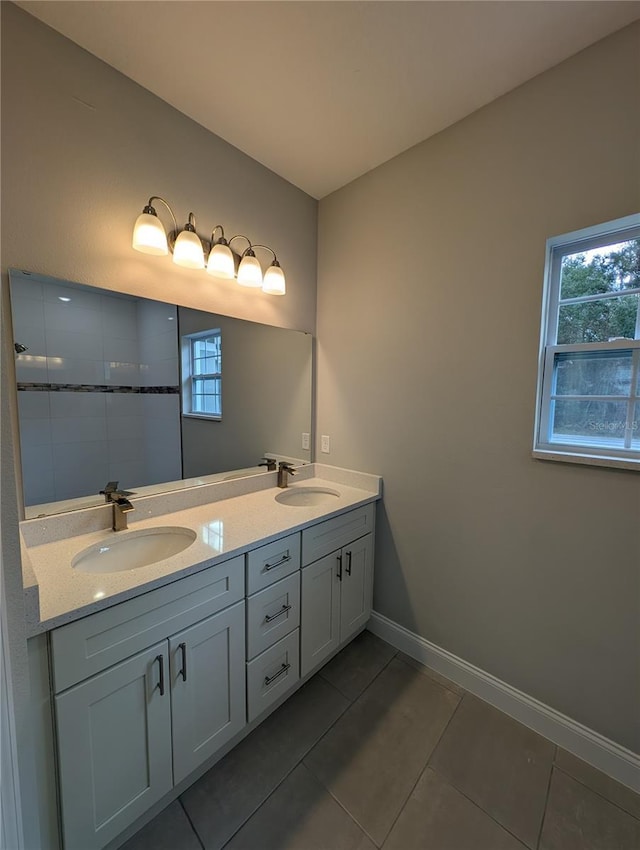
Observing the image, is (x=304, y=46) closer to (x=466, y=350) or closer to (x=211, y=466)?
(x=466, y=350)

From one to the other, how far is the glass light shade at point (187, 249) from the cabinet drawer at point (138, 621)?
1244 millimetres

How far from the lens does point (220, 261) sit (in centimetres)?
162

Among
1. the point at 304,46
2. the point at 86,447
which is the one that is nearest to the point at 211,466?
the point at 86,447

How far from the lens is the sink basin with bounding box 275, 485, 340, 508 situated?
6.61 feet

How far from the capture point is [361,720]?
152 centimetres

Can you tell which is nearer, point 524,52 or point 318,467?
point 524,52

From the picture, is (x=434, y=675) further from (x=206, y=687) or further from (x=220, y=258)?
(x=220, y=258)

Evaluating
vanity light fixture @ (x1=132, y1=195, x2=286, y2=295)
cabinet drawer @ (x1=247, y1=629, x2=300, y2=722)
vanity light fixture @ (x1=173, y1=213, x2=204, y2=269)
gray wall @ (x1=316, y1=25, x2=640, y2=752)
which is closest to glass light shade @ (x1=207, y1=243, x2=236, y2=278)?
vanity light fixture @ (x1=132, y1=195, x2=286, y2=295)

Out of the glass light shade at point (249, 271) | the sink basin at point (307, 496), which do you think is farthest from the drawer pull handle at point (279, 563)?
the glass light shade at point (249, 271)

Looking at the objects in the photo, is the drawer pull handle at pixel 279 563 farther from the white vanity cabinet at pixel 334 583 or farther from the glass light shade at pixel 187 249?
the glass light shade at pixel 187 249

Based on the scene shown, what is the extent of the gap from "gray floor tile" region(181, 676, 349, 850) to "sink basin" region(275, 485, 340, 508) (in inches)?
35.7

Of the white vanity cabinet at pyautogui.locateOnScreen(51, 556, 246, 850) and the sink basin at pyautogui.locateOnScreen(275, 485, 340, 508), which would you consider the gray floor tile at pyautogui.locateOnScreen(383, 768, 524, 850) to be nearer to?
the white vanity cabinet at pyautogui.locateOnScreen(51, 556, 246, 850)

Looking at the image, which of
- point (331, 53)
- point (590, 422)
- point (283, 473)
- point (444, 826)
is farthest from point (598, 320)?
point (444, 826)

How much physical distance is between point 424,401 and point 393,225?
95 centimetres
